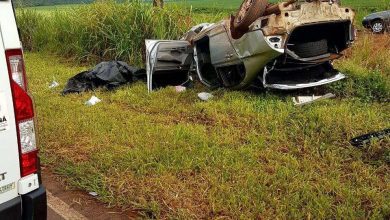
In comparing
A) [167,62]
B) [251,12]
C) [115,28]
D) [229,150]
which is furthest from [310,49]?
[115,28]

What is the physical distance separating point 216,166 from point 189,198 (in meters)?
0.55

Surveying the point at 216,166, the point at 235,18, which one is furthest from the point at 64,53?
the point at 216,166

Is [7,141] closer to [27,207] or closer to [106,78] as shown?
[27,207]

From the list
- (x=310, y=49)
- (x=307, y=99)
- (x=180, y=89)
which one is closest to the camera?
(x=307, y=99)

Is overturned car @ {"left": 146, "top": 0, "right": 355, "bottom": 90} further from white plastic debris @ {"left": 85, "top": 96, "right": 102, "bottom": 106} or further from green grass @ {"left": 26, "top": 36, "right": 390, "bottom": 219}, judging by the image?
white plastic debris @ {"left": 85, "top": 96, "right": 102, "bottom": 106}

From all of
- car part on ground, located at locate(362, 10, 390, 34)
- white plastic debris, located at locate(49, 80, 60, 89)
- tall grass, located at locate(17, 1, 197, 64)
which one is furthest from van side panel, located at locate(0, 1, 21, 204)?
car part on ground, located at locate(362, 10, 390, 34)

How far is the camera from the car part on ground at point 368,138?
149 inches

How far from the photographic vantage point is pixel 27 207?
6.48ft

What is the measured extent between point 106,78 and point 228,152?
3.43 metres

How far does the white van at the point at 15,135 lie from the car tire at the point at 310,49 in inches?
154

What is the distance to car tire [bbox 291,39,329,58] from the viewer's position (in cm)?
527

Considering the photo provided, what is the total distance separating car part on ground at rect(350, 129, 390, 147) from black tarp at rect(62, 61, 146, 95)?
3.92 m

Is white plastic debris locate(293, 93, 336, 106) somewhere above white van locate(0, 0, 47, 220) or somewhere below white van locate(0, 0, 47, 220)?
below

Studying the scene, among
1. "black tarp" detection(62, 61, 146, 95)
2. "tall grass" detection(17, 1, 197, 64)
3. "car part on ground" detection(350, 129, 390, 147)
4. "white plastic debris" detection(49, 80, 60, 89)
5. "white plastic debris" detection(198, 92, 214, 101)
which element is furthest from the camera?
"tall grass" detection(17, 1, 197, 64)
